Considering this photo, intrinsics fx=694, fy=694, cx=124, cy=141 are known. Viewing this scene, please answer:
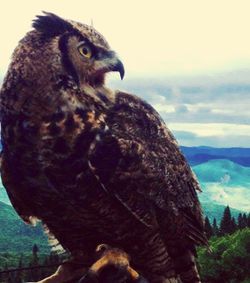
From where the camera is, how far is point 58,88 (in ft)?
11.8

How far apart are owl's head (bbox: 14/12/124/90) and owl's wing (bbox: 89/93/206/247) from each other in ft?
0.77

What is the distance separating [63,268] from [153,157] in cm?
92

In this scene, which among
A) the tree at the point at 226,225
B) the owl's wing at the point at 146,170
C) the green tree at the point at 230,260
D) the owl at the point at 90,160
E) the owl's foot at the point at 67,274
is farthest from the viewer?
the tree at the point at 226,225

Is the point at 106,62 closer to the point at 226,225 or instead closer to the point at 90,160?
the point at 90,160

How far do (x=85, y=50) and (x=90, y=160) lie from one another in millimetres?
618

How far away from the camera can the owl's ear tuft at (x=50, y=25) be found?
3.75 metres

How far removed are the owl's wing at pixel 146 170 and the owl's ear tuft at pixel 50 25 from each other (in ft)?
1.62

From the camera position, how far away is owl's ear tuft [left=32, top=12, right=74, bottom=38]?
3754 mm

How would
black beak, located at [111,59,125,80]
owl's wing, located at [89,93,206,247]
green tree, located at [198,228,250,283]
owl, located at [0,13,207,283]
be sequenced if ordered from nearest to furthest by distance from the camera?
owl, located at [0,13,207,283]
owl's wing, located at [89,93,206,247]
black beak, located at [111,59,125,80]
green tree, located at [198,228,250,283]

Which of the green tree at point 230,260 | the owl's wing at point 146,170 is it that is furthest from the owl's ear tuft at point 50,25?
the green tree at point 230,260

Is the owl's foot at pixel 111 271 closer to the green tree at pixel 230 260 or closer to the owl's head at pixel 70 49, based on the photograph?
the owl's head at pixel 70 49

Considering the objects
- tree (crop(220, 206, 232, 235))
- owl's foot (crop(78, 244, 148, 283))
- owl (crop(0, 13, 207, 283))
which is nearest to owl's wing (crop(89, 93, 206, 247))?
owl (crop(0, 13, 207, 283))

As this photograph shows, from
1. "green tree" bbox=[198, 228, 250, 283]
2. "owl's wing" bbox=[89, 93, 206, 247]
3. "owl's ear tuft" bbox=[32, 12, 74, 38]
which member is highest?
"owl's ear tuft" bbox=[32, 12, 74, 38]

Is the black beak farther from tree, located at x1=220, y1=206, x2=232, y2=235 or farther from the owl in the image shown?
tree, located at x1=220, y1=206, x2=232, y2=235
